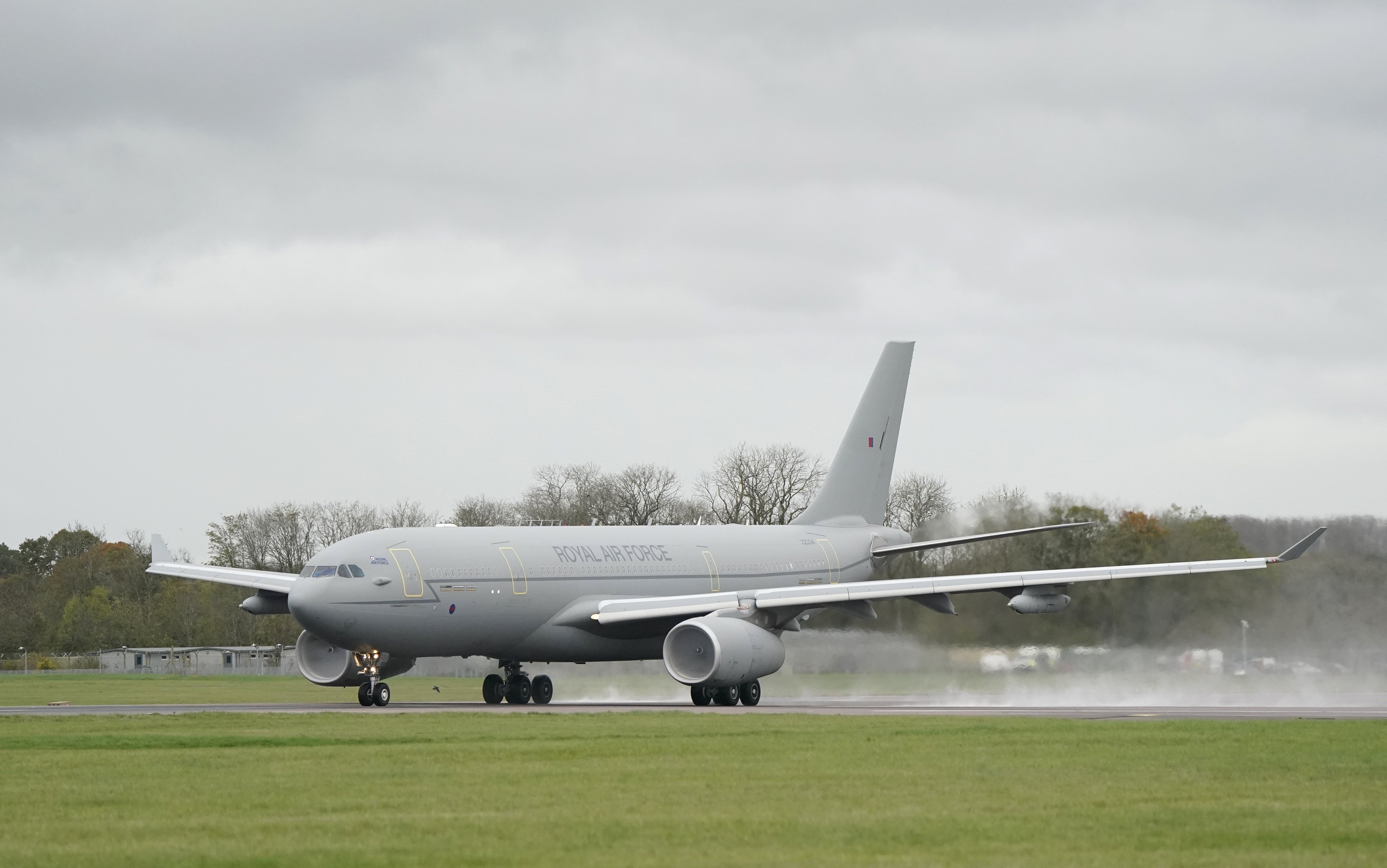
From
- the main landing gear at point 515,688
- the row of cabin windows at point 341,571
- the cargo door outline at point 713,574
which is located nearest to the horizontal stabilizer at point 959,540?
the cargo door outline at point 713,574

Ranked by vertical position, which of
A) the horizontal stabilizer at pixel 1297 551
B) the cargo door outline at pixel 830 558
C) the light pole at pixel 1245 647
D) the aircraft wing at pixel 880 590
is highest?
the cargo door outline at pixel 830 558

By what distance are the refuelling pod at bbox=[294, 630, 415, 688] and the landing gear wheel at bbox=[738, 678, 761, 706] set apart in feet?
23.8

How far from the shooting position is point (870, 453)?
47562 mm

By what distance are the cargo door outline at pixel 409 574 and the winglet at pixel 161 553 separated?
1083 centimetres

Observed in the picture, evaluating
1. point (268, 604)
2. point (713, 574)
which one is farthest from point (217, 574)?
point (713, 574)

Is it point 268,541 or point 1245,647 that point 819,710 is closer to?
point 1245,647

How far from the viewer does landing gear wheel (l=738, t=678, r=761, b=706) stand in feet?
118

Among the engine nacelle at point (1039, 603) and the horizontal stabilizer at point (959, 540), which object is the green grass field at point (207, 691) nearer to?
the horizontal stabilizer at point (959, 540)

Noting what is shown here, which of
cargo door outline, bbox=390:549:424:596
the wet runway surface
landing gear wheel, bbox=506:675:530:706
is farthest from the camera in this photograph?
landing gear wheel, bbox=506:675:530:706

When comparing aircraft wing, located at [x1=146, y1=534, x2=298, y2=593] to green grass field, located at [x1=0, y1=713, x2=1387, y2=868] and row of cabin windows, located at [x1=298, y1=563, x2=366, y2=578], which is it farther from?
green grass field, located at [x1=0, y1=713, x2=1387, y2=868]

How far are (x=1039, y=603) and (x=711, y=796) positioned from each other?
19843 millimetres

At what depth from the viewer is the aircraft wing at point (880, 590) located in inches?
1350

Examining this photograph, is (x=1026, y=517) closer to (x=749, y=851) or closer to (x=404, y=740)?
(x=404, y=740)

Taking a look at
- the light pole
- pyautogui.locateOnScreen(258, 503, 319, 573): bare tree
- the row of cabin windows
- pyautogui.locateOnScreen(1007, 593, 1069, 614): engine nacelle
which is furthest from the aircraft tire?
pyautogui.locateOnScreen(258, 503, 319, 573): bare tree
